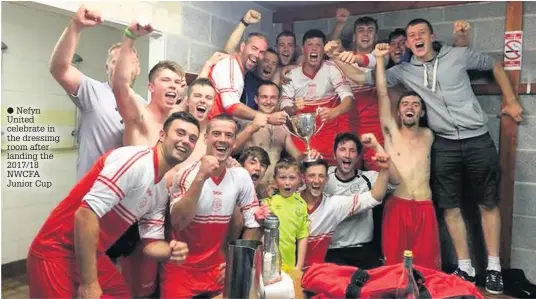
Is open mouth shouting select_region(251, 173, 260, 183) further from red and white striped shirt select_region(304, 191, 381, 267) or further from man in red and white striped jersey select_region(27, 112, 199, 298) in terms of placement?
man in red and white striped jersey select_region(27, 112, 199, 298)

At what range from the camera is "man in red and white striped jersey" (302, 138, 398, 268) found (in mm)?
2221

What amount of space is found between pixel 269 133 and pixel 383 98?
618 millimetres

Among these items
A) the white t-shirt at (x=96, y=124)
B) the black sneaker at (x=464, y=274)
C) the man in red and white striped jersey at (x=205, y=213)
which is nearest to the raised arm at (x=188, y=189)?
the man in red and white striped jersey at (x=205, y=213)

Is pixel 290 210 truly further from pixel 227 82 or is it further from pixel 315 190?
pixel 227 82

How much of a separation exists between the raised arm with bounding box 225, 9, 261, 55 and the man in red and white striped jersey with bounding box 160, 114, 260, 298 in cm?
49

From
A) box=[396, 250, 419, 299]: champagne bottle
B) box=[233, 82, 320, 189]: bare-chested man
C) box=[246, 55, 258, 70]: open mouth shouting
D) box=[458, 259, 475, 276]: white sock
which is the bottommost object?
box=[458, 259, 475, 276]: white sock

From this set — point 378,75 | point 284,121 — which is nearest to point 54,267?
point 284,121

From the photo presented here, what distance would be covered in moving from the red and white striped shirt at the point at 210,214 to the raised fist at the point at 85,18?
1.93 feet

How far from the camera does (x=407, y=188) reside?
241 cm

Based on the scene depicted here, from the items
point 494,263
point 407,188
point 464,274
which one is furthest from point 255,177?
point 494,263

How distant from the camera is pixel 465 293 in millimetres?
1597

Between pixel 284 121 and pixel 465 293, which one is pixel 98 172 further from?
pixel 465 293

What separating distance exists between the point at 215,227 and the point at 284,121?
0.63 meters

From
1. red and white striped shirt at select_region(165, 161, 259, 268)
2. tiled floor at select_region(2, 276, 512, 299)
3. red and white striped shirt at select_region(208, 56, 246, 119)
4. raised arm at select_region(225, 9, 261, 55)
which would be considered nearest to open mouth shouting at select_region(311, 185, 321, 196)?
red and white striped shirt at select_region(165, 161, 259, 268)
